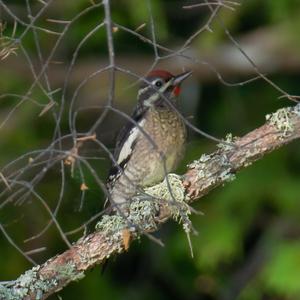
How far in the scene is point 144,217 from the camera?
418 cm

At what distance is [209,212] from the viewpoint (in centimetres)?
686

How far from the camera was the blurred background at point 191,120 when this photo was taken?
682 cm

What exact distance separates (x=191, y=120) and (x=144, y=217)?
2.89 meters

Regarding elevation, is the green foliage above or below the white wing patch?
below

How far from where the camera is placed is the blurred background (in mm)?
6816

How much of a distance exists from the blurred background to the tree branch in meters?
2.23

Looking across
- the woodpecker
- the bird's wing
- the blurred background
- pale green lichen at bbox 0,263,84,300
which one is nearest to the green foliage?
the blurred background

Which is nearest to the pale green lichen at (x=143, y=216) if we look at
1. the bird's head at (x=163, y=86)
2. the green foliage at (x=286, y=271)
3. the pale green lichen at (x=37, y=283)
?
the pale green lichen at (x=37, y=283)

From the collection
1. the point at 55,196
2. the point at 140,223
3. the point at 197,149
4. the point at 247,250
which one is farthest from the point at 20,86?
the point at 140,223

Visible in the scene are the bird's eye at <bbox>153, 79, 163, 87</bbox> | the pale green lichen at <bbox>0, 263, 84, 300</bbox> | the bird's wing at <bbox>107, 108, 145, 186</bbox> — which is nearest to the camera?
the pale green lichen at <bbox>0, 263, 84, 300</bbox>

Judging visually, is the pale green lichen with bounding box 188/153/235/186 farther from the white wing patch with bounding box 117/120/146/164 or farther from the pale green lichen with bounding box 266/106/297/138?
the white wing patch with bounding box 117/120/146/164

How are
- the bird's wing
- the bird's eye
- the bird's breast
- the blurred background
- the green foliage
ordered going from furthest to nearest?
the blurred background < the green foliage < the bird's eye < the bird's wing < the bird's breast

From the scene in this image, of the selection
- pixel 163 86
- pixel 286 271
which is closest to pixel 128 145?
pixel 163 86

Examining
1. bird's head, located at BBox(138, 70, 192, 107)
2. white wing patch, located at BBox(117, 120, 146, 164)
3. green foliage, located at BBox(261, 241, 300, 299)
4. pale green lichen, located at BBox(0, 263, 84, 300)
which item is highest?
bird's head, located at BBox(138, 70, 192, 107)
